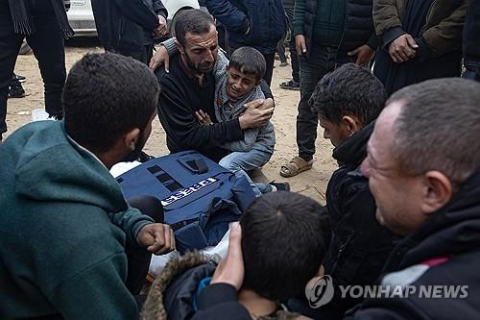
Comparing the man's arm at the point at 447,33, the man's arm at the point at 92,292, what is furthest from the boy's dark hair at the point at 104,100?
the man's arm at the point at 447,33

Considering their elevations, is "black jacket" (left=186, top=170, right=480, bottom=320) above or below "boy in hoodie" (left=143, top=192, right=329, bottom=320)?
above

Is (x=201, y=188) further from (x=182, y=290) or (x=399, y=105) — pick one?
(x=399, y=105)

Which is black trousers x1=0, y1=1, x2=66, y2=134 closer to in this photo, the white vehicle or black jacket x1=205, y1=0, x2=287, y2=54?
black jacket x1=205, y1=0, x2=287, y2=54

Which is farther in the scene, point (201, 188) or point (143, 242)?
point (201, 188)

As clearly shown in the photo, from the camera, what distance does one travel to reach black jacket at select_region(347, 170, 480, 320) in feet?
4.00

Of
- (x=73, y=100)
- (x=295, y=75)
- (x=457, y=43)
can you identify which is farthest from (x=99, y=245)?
(x=295, y=75)

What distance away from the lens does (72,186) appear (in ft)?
5.56

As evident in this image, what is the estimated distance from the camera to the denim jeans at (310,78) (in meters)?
4.24

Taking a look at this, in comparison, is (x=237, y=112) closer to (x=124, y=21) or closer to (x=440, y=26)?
(x=440, y=26)

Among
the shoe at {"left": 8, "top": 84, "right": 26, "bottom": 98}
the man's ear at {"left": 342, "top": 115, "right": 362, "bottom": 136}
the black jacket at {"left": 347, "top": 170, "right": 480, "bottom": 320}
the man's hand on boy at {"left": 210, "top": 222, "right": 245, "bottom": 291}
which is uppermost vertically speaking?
the black jacket at {"left": 347, "top": 170, "right": 480, "bottom": 320}

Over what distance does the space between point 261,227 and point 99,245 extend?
0.52m

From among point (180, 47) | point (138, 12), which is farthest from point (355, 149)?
point (138, 12)

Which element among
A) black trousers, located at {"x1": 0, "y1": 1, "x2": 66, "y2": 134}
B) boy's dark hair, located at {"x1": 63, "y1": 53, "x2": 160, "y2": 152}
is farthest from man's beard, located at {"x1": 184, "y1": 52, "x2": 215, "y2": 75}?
boy's dark hair, located at {"x1": 63, "y1": 53, "x2": 160, "y2": 152}

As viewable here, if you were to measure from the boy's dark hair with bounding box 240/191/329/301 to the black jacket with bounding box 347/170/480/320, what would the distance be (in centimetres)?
32
